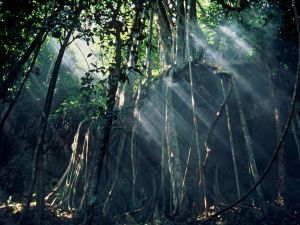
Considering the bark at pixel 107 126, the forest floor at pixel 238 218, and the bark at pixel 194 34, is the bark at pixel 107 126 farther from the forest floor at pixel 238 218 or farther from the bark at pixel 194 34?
the bark at pixel 194 34

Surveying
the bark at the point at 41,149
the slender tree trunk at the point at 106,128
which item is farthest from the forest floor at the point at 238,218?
the slender tree trunk at the point at 106,128

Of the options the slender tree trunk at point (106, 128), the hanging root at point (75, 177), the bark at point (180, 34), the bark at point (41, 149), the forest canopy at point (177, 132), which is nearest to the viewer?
the slender tree trunk at point (106, 128)

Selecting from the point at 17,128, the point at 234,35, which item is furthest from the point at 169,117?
the point at 17,128

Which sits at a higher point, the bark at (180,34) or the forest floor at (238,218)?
the bark at (180,34)

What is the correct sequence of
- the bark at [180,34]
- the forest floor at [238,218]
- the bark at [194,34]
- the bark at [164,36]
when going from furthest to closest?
the bark at [194,34], the bark at [180,34], the bark at [164,36], the forest floor at [238,218]

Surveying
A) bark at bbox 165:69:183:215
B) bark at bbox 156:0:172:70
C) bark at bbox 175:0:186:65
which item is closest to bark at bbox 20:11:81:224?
bark at bbox 156:0:172:70

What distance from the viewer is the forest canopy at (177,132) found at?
6.43 m

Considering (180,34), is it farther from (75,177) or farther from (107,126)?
(107,126)

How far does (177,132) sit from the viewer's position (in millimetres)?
9844

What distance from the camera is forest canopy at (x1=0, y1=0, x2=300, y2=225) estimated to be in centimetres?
643

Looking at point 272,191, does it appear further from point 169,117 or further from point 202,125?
point 169,117

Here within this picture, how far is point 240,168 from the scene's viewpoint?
392 inches

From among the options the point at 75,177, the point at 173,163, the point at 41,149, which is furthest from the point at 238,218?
the point at 41,149

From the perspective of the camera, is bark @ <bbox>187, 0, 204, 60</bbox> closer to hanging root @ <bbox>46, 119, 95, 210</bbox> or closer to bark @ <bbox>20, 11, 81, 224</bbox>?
hanging root @ <bbox>46, 119, 95, 210</bbox>
